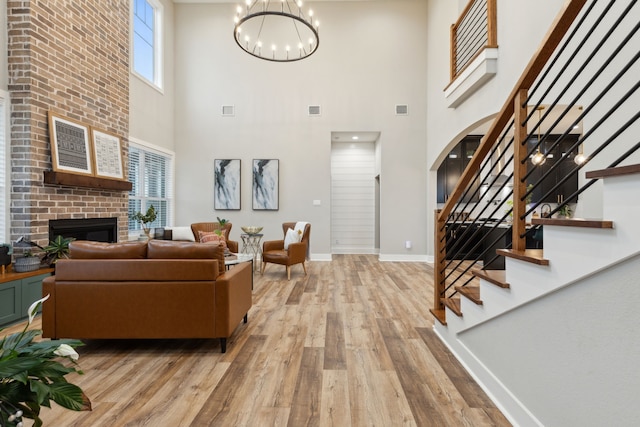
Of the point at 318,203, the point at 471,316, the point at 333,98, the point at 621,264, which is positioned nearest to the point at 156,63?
the point at 333,98

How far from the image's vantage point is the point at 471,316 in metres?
2.18

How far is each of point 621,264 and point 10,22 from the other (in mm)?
5722

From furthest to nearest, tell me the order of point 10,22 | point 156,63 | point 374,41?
1. point 374,41
2. point 156,63
3. point 10,22

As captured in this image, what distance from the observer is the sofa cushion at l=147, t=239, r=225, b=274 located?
7.94ft

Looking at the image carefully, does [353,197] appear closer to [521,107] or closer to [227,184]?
[227,184]

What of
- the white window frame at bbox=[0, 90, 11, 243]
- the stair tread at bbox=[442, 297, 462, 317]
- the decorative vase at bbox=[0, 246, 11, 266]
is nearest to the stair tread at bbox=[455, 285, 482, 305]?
the stair tread at bbox=[442, 297, 462, 317]

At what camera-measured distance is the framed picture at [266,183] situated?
6996mm

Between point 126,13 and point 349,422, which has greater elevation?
point 126,13

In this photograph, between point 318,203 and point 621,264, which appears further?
point 318,203

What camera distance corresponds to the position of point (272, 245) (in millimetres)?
5520

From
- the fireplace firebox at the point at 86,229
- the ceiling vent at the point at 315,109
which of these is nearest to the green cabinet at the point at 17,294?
the fireplace firebox at the point at 86,229

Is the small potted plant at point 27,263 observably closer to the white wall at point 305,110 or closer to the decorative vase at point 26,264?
the decorative vase at point 26,264

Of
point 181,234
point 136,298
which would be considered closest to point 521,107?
point 136,298

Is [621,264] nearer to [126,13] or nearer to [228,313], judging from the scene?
[228,313]
